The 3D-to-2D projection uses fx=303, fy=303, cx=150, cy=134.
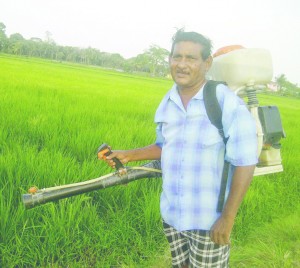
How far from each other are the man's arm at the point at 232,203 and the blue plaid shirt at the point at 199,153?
1.3 inches

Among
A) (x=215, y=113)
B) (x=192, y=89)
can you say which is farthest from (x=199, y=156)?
(x=192, y=89)

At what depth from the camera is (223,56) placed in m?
1.36

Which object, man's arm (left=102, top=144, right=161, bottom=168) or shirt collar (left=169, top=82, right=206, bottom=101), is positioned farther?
man's arm (left=102, top=144, right=161, bottom=168)

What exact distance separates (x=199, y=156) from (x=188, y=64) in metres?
0.38

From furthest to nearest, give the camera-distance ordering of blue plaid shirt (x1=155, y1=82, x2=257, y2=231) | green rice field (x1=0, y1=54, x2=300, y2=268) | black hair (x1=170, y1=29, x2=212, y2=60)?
green rice field (x1=0, y1=54, x2=300, y2=268) → black hair (x1=170, y1=29, x2=212, y2=60) → blue plaid shirt (x1=155, y1=82, x2=257, y2=231)

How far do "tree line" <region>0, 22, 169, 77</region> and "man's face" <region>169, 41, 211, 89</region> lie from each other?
57585 mm

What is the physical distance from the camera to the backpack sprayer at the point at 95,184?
119 centimetres

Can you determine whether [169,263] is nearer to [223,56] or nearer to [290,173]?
[223,56]

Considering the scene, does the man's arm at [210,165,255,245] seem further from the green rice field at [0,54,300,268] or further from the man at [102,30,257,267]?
the green rice field at [0,54,300,268]

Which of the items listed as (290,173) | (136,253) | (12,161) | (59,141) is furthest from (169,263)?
(290,173)

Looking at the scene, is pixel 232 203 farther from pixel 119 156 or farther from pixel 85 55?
pixel 85 55

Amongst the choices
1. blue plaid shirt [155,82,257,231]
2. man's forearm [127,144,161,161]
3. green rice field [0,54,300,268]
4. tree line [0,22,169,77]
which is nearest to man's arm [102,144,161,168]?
man's forearm [127,144,161,161]

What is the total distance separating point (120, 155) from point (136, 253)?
81cm

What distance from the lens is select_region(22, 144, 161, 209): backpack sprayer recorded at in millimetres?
1192
